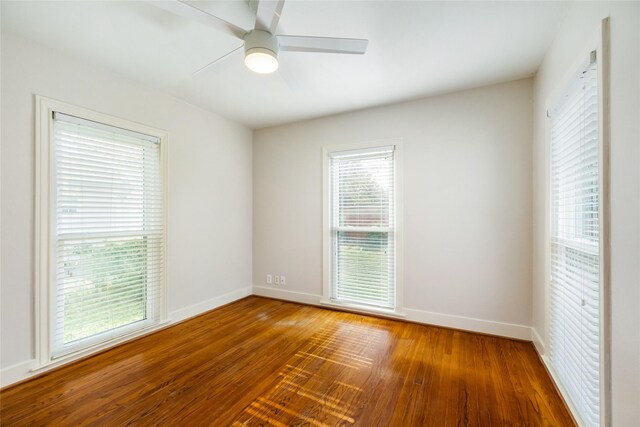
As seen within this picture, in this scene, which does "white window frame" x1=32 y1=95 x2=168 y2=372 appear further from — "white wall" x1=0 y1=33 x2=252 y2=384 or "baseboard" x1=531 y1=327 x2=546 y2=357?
"baseboard" x1=531 y1=327 x2=546 y2=357

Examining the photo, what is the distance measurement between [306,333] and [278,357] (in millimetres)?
520

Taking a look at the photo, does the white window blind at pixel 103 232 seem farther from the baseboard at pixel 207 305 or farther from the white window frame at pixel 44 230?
the baseboard at pixel 207 305

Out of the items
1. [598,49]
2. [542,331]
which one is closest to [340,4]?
[598,49]

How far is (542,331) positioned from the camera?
2.26 metres

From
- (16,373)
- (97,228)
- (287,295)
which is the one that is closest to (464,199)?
(287,295)

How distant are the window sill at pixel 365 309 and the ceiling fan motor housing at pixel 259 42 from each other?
2863 millimetres

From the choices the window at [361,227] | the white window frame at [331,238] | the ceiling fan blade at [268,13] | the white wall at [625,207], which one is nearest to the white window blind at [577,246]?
the white wall at [625,207]

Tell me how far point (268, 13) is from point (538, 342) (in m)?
3.27

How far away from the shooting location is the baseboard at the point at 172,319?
1906mm

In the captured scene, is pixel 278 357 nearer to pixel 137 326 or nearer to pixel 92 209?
pixel 137 326

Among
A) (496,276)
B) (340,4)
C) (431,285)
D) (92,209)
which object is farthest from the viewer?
(431,285)

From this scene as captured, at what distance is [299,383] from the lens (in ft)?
6.42

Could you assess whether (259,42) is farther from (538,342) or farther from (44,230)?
(538,342)

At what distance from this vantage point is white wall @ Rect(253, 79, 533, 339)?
2607 millimetres
